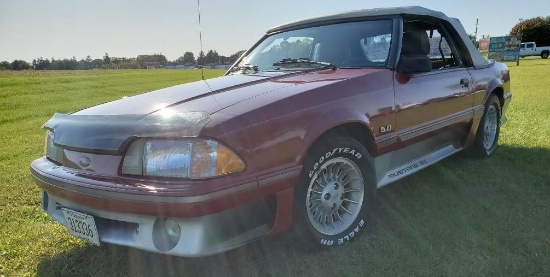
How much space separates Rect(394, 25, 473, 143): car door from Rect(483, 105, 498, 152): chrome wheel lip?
74 centimetres

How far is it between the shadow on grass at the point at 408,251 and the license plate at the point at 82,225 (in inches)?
13.4

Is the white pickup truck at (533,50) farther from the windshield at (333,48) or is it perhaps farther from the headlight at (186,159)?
the headlight at (186,159)

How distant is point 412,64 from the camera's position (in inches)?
119

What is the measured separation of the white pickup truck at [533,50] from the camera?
47631 millimetres

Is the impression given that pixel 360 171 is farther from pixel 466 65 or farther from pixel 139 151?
pixel 466 65

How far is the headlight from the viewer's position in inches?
78.5

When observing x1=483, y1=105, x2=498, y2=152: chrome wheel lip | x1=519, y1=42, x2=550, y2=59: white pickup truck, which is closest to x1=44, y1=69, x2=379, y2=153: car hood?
x1=483, y1=105, x2=498, y2=152: chrome wheel lip

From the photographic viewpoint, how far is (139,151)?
208cm

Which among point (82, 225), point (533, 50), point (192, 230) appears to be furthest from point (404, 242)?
point (533, 50)

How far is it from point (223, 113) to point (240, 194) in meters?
0.43

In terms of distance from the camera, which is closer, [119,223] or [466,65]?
[119,223]

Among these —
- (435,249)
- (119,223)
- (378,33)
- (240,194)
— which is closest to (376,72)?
(378,33)

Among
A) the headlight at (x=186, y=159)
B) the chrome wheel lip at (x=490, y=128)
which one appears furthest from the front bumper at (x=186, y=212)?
the chrome wheel lip at (x=490, y=128)

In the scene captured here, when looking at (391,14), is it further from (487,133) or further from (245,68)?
(487,133)
